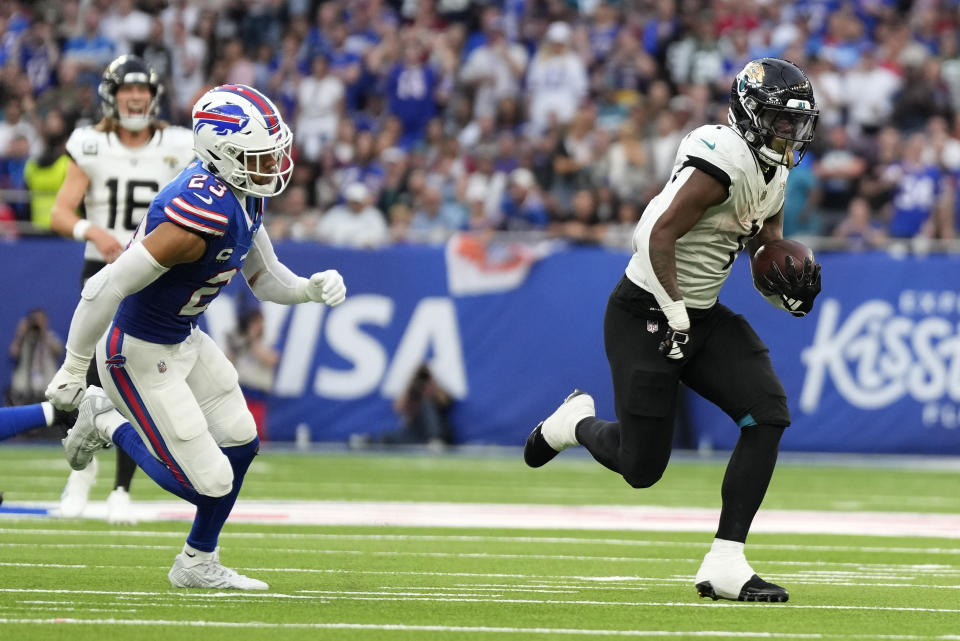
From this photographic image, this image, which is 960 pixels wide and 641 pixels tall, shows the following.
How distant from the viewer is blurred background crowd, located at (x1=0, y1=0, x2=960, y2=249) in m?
14.3

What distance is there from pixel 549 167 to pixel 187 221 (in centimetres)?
986

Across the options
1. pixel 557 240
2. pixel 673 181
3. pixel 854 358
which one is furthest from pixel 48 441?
pixel 673 181

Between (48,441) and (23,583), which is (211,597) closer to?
(23,583)

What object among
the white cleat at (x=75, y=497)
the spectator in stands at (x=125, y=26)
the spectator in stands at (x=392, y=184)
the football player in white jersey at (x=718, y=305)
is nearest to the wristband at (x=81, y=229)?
the white cleat at (x=75, y=497)

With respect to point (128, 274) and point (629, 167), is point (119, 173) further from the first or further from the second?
point (629, 167)

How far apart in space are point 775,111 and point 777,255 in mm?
549

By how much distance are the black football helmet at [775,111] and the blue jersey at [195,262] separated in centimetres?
170

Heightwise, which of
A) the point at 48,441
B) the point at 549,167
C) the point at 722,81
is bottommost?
the point at 48,441

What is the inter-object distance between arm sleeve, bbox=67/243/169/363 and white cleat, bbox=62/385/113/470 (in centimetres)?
70

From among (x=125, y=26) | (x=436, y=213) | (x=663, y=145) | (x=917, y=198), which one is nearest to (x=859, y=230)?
(x=917, y=198)

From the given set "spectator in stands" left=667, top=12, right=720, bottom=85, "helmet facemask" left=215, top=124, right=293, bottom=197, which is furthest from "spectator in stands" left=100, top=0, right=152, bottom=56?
"helmet facemask" left=215, top=124, right=293, bottom=197

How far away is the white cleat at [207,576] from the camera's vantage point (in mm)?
5746

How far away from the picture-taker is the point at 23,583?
5.73 m

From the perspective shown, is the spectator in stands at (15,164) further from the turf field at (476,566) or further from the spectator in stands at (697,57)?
the spectator in stands at (697,57)
